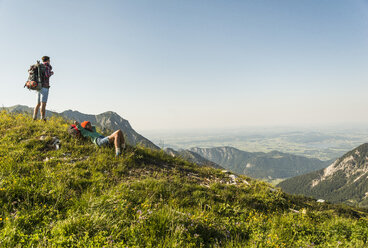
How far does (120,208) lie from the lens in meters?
3.58

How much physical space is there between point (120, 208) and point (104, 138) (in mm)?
5090

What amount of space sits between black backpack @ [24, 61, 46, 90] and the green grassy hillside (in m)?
2.19

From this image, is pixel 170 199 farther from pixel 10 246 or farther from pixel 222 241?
pixel 10 246

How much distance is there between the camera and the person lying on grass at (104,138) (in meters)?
7.66

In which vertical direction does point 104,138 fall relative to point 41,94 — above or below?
below

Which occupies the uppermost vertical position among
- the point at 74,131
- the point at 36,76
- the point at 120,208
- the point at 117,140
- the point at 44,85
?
the point at 36,76

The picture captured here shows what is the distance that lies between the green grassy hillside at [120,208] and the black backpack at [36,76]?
2.19m

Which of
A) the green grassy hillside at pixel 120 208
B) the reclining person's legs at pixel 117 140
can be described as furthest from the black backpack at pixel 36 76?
the reclining person's legs at pixel 117 140

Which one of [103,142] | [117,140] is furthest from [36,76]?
[117,140]

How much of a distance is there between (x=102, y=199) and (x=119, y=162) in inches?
130

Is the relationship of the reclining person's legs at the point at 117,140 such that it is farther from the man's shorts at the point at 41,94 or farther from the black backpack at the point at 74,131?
the man's shorts at the point at 41,94

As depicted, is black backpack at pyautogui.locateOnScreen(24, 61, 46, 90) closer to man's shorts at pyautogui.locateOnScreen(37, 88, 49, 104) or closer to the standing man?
the standing man

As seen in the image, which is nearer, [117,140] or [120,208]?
[120,208]

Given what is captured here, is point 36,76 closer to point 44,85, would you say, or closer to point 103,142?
point 44,85
